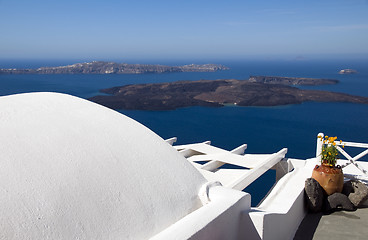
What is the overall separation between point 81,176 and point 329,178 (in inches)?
144

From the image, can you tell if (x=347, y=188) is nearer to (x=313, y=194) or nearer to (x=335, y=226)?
(x=313, y=194)

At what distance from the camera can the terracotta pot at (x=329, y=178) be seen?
5041mm

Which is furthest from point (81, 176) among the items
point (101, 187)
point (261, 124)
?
point (261, 124)

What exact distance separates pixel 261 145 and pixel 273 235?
1587 inches

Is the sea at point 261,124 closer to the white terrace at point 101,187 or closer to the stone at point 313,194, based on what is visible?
the stone at point 313,194

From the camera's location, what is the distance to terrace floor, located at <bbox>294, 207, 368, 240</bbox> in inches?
171

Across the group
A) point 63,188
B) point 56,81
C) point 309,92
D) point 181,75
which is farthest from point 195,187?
point 181,75

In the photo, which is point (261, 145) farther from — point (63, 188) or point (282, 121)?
point (63, 188)

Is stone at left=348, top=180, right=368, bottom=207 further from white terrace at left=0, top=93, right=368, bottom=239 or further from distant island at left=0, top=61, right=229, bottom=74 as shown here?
distant island at left=0, top=61, right=229, bottom=74

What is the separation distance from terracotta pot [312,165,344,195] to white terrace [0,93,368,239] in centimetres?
89

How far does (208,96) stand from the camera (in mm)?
64062

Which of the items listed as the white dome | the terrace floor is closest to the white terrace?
the white dome

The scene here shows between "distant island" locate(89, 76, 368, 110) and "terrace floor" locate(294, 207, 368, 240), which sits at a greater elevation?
"terrace floor" locate(294, 207, 368, 240)

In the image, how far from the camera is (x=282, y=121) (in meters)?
53.4
